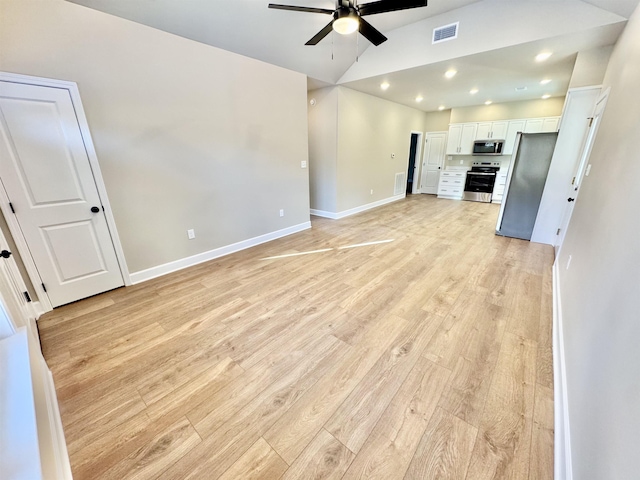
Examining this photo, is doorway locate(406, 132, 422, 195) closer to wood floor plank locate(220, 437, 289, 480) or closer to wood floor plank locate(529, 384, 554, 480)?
wood floor plank locate(529, 384, 554, 480)

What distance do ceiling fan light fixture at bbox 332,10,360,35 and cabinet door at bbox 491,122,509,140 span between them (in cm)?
647

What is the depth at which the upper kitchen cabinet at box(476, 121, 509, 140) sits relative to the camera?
6738 millimetres

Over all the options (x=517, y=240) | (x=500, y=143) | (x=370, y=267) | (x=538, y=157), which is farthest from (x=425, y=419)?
(x=500, y=143)

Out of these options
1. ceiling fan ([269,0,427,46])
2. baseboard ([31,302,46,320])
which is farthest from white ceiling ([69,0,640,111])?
baseboard ([31,302,46,320])

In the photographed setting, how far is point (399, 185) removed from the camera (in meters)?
7.46

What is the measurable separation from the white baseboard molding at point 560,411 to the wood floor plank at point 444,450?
33 cm

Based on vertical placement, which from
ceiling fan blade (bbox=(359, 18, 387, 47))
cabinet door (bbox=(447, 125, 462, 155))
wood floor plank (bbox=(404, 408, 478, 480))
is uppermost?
ceiling fan blade (bbox=(359, 18, 387, 47))

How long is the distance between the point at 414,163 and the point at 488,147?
2.19 metres

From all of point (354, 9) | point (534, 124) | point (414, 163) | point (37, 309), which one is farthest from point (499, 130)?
point (37, 309)

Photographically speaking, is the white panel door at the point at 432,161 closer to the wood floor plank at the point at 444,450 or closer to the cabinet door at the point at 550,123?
the cabinet door at the point at 550,123

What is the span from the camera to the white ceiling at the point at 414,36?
258 centimetres

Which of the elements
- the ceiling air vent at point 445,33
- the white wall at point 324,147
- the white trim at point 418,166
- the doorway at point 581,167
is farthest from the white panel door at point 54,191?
the white trim at point 418,166

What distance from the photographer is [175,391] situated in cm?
157

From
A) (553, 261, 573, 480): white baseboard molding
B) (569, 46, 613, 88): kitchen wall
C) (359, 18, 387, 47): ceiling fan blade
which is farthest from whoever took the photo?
(569, 46, 613, 88): kitchen wall
